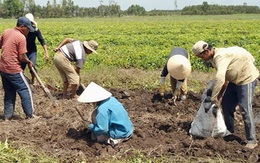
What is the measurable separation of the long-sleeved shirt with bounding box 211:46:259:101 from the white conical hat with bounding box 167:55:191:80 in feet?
5.10

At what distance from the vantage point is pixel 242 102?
529cm

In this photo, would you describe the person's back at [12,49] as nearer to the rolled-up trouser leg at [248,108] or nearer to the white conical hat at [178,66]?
the white conical hat at [178,66]

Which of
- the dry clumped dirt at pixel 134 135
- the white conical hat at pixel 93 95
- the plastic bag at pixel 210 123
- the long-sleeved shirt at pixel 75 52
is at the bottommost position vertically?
the dry clumped dirt at pixel 134 135

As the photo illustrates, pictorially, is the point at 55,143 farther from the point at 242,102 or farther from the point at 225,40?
the point at 225,40

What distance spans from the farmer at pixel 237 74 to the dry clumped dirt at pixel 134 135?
15.9 inches

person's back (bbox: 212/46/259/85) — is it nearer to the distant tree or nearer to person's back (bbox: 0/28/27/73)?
person's back (bbox: 0/28/27/73)

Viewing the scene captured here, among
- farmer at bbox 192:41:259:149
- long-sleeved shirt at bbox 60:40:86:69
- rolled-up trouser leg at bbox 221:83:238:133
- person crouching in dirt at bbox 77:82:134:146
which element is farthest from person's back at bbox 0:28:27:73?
rolled-up trouser leg at bbox 221:83:238:133

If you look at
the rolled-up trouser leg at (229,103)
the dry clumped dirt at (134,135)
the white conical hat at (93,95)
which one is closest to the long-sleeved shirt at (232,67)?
the rolled-up trouser leg at (229,103)

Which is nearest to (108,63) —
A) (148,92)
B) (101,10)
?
(148,92)

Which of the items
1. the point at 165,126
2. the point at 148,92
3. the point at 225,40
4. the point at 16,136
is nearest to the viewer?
the point at 16,136

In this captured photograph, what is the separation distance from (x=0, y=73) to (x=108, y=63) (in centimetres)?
603

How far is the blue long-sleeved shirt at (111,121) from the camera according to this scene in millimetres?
5109

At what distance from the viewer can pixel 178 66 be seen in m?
6.77

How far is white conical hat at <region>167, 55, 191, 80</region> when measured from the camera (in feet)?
22.2
